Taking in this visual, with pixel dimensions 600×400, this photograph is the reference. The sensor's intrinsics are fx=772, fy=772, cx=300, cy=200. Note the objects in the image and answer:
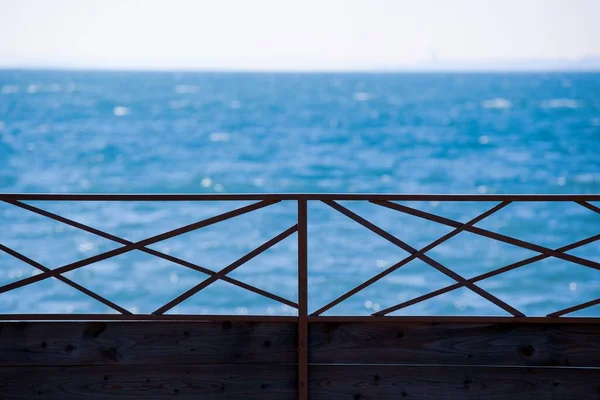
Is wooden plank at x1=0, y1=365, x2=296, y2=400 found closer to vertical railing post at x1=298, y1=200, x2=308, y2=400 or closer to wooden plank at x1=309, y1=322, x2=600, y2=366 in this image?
vertical railing post at x1=298, y1=200, x2=308, y2=400

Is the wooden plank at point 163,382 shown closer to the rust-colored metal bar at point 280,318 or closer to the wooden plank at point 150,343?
the wooden plank at point 150,343

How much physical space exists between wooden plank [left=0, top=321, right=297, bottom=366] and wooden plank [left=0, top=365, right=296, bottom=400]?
0.19 ft

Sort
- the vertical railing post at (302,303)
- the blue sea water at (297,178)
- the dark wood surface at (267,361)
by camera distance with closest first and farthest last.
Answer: the vertical railing post at (302,303) → the dark wood surface at (267,361) → the blue sea water at (297,178)

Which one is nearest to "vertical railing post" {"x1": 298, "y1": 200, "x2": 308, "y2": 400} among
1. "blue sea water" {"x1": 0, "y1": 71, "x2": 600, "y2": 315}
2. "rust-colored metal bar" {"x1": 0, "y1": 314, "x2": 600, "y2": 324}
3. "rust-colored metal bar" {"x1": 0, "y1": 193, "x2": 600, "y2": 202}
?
"rust-colored metal bar" {"x1": 0, "y1": 314, "x2": 600, "y2": 324}

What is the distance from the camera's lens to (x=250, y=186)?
37531 millimetres

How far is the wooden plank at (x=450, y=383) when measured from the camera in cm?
575

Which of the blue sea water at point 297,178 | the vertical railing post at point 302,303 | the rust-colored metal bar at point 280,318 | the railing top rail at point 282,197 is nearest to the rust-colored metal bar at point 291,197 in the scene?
the railing top rail at point 282,197

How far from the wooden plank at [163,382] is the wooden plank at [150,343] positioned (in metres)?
0.06

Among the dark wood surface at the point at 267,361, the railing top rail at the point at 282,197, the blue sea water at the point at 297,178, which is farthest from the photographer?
the blue sea water at the point at 297,178

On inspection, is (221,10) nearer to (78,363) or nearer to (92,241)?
(92,241)

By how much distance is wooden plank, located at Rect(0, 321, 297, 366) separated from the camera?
583 centimetres

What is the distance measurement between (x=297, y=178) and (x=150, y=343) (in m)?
32.9

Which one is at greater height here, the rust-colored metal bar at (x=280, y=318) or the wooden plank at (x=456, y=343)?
the rust-colored metal bar at (x=280, y=318)

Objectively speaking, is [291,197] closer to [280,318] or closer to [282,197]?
[282,197]
